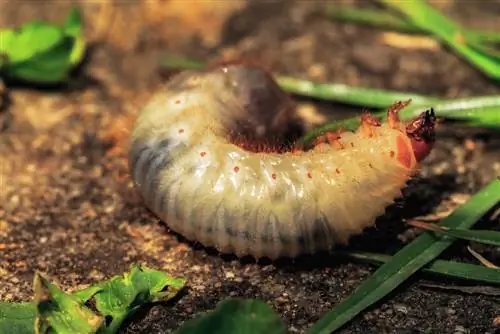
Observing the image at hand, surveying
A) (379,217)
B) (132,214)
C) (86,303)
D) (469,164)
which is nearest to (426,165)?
(469,164)

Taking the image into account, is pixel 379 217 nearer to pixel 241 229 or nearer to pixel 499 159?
pixel 241 229

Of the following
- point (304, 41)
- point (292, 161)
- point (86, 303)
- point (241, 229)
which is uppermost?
point (304, 41)

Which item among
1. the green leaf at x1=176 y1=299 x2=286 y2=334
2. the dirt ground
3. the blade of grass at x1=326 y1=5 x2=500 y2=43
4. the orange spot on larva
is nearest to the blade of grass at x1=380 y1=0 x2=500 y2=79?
the blade of grass at x1=326 y1=5 x2=500 y2=43

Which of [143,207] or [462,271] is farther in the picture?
[143,207]

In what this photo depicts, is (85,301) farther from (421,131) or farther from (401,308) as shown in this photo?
(421,131)

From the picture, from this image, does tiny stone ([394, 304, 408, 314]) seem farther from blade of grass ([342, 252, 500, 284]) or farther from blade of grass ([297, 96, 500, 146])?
blade of grass ([297, 96, 500, 146])

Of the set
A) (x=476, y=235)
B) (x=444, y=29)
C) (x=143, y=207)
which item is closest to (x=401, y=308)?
(x=476, y=235)
